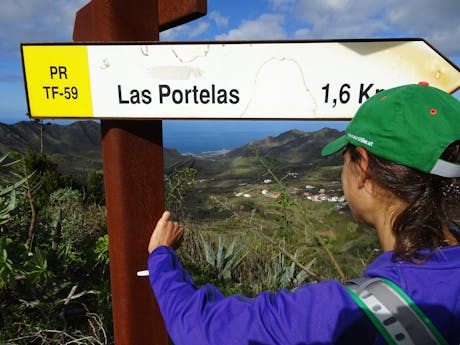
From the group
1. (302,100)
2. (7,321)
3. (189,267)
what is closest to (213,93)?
(302,100)

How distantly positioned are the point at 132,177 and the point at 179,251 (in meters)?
1.98

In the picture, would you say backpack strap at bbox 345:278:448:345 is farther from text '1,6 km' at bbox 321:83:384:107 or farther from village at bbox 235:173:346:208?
village at bbox 235:173:346:208

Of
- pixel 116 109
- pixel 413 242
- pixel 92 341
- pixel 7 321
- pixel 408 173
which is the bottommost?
pixel 92 341

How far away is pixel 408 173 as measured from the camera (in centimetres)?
80

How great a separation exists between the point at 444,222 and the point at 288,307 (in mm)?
432

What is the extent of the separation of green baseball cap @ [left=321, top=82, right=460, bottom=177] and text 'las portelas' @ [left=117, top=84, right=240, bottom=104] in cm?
54

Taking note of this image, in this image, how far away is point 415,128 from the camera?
774mm

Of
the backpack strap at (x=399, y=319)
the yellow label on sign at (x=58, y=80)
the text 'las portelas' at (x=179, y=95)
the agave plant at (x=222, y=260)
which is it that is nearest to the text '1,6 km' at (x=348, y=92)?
the text 'las portelas' at (x=179, y=95)

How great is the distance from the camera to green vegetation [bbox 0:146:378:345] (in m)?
1.86

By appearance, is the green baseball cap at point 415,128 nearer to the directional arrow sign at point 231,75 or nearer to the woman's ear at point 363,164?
the woman's ear at point 363,164

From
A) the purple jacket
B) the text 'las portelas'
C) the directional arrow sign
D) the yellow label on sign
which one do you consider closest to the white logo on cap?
the purple jacket

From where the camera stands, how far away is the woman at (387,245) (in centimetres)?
69

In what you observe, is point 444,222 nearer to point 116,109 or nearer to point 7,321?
point 116,109

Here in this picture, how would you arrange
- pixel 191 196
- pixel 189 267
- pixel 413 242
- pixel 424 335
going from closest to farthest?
pixel 424 335 < pixel 413 242 < pixel 189 267 < pixel 191 196
